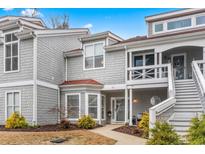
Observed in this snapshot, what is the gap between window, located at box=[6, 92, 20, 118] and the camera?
11.9 m

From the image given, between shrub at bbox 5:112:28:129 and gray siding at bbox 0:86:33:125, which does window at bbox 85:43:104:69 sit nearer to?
gray siding at bbox 0:86:33:125

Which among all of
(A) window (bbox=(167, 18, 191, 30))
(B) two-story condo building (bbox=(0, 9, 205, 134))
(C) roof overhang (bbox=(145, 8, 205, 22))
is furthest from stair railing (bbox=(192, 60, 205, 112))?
Result: (C) roof overhang (bbox=(145, 8, 205, 22))

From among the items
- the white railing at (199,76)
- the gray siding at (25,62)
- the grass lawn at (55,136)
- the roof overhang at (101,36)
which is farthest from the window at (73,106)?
the white railing at (199,76)

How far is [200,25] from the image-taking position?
1196 cm

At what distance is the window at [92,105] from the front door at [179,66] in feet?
12.0

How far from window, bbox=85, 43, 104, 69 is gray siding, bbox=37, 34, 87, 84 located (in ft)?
3.49

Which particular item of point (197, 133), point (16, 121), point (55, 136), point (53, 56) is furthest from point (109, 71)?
point (197, 133)

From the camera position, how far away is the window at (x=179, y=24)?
12.2m

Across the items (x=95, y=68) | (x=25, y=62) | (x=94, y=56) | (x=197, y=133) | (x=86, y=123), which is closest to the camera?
(x=197, y=133)

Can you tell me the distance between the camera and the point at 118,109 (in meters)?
12.8

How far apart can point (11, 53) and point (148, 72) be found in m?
5.97

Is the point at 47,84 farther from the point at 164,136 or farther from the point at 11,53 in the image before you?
the point at 164,136

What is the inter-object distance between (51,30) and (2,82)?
3147mm
